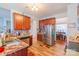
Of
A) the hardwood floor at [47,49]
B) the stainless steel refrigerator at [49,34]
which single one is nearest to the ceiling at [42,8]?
the stainless steel refrigerator at [49,34]

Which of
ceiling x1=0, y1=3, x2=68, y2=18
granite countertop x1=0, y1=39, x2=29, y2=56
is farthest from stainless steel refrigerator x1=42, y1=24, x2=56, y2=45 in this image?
granite countertop x1=0, y1=39, x2=29, y2=56

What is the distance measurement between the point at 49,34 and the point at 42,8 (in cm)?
46

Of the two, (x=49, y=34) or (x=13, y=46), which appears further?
(x=49, y=34)

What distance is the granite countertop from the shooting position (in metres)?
1.70

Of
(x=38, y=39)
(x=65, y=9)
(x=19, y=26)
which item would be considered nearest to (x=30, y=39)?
(x=38, y=39)

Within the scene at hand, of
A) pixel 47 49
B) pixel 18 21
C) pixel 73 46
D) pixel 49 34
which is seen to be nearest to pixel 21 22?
pixel 18 21

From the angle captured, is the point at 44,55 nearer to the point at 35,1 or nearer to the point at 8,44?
the point at 8,44

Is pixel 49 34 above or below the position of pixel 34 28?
below

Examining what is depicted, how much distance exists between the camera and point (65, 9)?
1.81m

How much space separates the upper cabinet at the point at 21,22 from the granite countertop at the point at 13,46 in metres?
0.23

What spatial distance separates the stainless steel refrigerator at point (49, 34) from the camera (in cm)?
188

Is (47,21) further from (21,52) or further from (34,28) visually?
(21,52)

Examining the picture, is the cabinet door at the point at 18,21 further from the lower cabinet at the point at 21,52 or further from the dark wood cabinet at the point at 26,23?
the lower cabinet at the point at 21,52

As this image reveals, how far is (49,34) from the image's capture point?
1920mm
